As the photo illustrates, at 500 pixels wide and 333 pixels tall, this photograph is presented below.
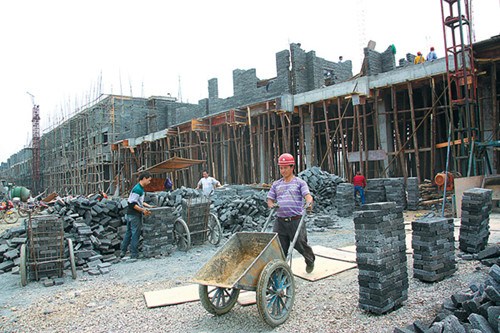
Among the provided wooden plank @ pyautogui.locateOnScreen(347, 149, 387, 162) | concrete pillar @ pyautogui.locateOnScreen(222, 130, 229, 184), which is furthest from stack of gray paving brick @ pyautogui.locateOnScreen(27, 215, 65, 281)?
concrete pillar @ pyautogui.locateOnScreen(222, 130, 229, 184)

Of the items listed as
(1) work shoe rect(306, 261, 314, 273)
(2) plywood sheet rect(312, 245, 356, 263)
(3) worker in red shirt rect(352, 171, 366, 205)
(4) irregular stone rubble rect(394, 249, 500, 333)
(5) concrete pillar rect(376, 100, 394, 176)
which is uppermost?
(5) concrete pillar rect(376, 100, 394, 176)

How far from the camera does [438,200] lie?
1255cm

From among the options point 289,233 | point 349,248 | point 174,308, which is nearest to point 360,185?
point 349,248

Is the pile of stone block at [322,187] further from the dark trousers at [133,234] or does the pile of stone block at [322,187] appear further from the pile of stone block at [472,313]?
the pile of stone block at [472,313]

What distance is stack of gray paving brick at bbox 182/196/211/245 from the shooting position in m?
8.81

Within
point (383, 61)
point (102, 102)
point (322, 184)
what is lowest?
point (322, 184)

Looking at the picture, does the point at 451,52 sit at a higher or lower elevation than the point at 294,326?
higher

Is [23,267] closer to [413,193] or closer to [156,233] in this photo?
[156,233]

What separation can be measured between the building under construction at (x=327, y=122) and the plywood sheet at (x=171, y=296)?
28.9 feet

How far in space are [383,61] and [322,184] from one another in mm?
6006

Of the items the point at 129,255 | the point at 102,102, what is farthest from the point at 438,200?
the point at 102,102

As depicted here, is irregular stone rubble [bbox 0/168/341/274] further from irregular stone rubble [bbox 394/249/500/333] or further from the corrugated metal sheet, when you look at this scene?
irregular stone rubble [bbox 394/249/500/333]

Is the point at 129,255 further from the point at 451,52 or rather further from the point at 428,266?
the point at 451,52

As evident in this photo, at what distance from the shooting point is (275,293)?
13.4 ft
